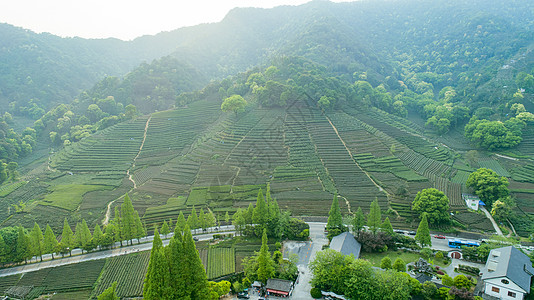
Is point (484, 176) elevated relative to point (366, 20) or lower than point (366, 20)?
lower

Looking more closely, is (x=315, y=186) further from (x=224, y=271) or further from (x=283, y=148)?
(x=224, y=271)

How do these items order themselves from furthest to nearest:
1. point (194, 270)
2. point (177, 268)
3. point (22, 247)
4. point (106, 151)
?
point (106, 151), point (22, 247), point (194, 270), point (177, 268)

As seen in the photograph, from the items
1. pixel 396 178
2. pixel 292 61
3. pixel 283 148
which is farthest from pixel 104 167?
pixel 292 61

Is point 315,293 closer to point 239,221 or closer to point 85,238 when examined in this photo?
point 239,221

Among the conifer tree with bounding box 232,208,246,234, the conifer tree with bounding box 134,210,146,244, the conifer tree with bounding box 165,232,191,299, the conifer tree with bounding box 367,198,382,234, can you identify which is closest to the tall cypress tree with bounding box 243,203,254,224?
the conifer tree with bounding box 232,208,246,234

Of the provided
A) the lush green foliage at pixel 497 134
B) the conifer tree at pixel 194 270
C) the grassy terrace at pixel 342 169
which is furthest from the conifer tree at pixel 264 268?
the lush green foliage at pixel 497 134

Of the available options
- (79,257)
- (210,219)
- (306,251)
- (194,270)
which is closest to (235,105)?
(210,219)

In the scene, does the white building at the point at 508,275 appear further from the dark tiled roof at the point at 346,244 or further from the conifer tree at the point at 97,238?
the conifer tree at the point at 97,238
